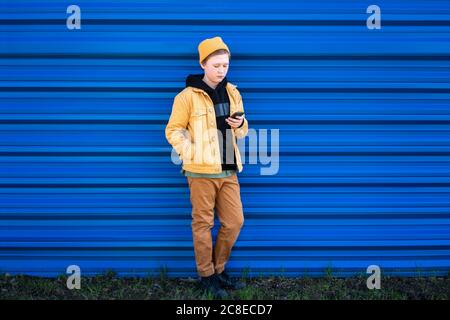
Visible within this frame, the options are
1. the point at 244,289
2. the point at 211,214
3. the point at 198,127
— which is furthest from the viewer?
the point at 244,289

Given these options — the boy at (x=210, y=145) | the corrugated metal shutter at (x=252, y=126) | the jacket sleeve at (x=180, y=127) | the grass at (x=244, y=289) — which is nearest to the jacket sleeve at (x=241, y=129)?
the boy at (x=210, y=145)

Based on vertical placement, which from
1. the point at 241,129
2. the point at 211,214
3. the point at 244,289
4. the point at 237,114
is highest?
the point at 237,114

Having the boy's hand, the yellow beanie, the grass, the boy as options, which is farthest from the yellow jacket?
the grass

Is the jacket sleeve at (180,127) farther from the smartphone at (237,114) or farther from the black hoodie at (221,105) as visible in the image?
the smartphone at (237,114)

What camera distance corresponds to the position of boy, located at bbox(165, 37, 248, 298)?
359 centimetres

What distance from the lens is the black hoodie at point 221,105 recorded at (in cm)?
367

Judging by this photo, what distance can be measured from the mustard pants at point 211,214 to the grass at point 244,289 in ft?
1.28

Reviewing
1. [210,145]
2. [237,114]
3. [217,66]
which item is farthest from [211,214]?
[217,66]

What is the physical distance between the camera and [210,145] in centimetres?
363

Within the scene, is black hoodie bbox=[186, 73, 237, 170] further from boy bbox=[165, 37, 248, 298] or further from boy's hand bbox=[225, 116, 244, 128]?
boy's hand bbox=[225, 116, 244, 128]

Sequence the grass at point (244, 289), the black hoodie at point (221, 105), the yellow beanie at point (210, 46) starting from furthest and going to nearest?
the grass at point (244, 289), the black hoodie at point (221, 105), the yellow beanie at point (210, 46)

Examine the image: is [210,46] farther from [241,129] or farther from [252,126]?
[252,126]

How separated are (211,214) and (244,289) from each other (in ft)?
2.64
